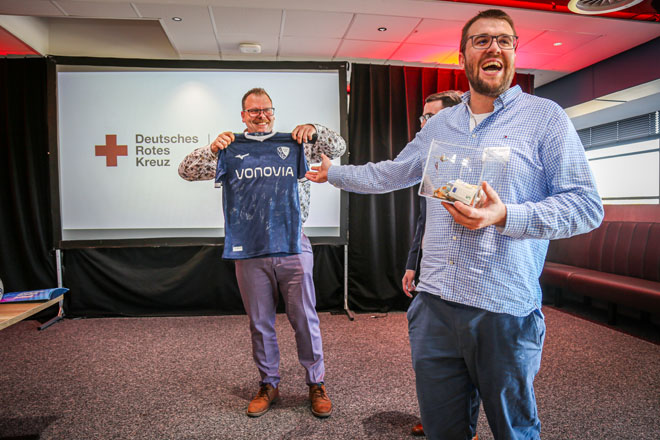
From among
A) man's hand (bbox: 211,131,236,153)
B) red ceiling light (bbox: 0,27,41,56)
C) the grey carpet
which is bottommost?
the grey carpet

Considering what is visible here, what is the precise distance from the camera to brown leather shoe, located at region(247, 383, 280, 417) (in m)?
2.12

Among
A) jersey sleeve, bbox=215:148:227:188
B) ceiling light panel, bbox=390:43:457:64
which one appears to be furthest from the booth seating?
jersey sleeve, bbox=215:148:227:188

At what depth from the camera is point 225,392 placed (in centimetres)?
241

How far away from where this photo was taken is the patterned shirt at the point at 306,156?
2.20m

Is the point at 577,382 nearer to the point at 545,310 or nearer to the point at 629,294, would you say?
the point at 629,294

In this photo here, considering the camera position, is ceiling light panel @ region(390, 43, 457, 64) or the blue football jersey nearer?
the blue football jersey

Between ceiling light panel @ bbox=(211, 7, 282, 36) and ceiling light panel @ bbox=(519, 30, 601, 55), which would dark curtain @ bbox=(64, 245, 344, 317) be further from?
ceiling light panel @ bbox=(519, 30, 601, 55)

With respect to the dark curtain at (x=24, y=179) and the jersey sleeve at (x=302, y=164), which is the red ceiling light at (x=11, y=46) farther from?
the jersey sleeve at (x=302, y=164)

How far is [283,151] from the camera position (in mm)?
2146

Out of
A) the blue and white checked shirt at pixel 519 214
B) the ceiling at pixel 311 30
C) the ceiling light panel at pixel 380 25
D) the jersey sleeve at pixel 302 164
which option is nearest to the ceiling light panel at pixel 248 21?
the ceiling at pixel 311 30

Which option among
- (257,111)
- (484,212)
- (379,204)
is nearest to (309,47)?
(379,204)

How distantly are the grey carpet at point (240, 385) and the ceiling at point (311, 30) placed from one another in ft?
9.23

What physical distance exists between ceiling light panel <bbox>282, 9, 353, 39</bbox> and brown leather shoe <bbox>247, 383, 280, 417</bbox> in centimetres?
302

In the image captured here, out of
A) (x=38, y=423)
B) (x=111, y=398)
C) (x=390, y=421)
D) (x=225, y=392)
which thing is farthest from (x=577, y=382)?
(x=38, y=423)
